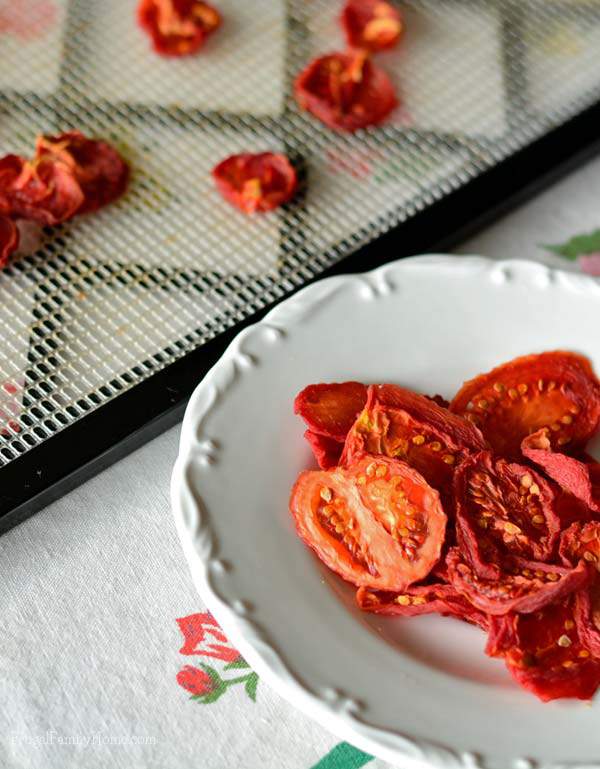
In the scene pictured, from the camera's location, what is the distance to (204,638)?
3.23ft

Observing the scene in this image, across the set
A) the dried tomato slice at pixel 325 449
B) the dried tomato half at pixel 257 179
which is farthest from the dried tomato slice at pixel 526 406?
the dried tomato half at pixel 257 179

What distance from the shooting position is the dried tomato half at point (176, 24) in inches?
55.8

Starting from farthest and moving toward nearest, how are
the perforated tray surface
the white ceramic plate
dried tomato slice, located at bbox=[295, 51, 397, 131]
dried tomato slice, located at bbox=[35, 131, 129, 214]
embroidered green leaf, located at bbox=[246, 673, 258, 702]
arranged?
1. dried tomato slice, located at bbox=[295, 51, 397, 131]
2. dried tomato slice, located at bbox=[35, 131, 129, 214]
3. the perforated tray surface
4. embroidered green leaf, located at bbox=[246, 673, 258, 702]
5. the white ceramic plate

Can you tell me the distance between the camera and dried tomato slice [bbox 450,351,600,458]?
1.00m

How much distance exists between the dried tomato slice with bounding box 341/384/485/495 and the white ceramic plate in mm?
79

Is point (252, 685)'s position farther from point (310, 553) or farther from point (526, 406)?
point (526, 406)

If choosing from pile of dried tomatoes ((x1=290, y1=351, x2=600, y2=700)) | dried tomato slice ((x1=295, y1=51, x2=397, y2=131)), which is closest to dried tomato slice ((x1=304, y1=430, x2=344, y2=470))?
pile of dried tomatoes ((x1=290, y1=351, x2=600, y2=700))

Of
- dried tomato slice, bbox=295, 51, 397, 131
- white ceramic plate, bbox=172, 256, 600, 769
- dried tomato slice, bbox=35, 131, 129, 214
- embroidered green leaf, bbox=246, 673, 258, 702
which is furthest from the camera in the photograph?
dried tomato slice, bbox=295, 51, 397, 131

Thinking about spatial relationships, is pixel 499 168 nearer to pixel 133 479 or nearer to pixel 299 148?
pixel 299 148

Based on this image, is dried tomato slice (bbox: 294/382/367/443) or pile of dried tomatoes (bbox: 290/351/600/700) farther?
dried tomato slice (bbox: 294/382/367/443)

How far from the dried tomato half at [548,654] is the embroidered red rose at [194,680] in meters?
0.26

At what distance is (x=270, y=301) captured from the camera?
1.17m

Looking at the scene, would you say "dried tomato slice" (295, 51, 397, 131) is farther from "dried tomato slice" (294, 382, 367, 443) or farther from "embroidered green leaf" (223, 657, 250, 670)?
"embroidered green leaf" (223, 657, 250, 670)

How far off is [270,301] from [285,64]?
0.43 meters
